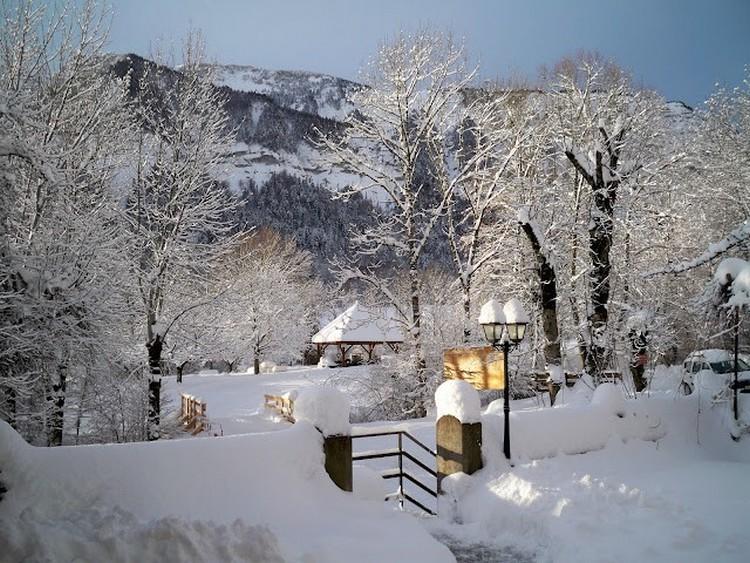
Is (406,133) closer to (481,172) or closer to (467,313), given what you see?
(481,172)

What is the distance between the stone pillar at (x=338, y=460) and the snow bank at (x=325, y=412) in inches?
3.2

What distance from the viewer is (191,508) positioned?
4934 millimetres

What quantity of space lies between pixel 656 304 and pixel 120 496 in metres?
17.9

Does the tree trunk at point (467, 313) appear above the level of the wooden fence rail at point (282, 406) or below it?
above

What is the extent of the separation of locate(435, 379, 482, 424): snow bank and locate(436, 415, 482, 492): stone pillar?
3.5 inches

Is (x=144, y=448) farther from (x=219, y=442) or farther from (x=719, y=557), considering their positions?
(x=719, y=557)

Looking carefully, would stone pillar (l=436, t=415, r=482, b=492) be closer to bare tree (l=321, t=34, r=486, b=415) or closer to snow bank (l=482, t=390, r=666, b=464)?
snow bank (l=482, t=390, r=666, b=464)

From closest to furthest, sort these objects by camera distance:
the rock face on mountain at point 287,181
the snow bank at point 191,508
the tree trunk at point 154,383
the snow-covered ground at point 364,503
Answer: the snow bank at point 191,508
the snow-covered ground at point 364,503
the tree trunk at point 154,383
the rock face on mountain at point 287,181

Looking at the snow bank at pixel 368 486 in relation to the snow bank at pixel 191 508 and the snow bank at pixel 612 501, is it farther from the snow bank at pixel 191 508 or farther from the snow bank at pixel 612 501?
the snow bank at pixel 612 501

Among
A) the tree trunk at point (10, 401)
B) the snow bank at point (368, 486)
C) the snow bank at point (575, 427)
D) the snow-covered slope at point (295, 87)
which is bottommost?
the snow bank at point (368, 486)

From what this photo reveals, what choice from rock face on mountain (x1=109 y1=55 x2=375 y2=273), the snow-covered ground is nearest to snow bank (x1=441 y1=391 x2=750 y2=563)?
the snow-covered ground

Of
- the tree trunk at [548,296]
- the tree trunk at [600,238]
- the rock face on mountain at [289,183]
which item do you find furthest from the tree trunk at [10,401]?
the rock face on mountain at [289,183]

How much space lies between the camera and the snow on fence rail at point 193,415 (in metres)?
16.8

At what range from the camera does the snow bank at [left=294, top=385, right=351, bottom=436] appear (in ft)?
20.8
